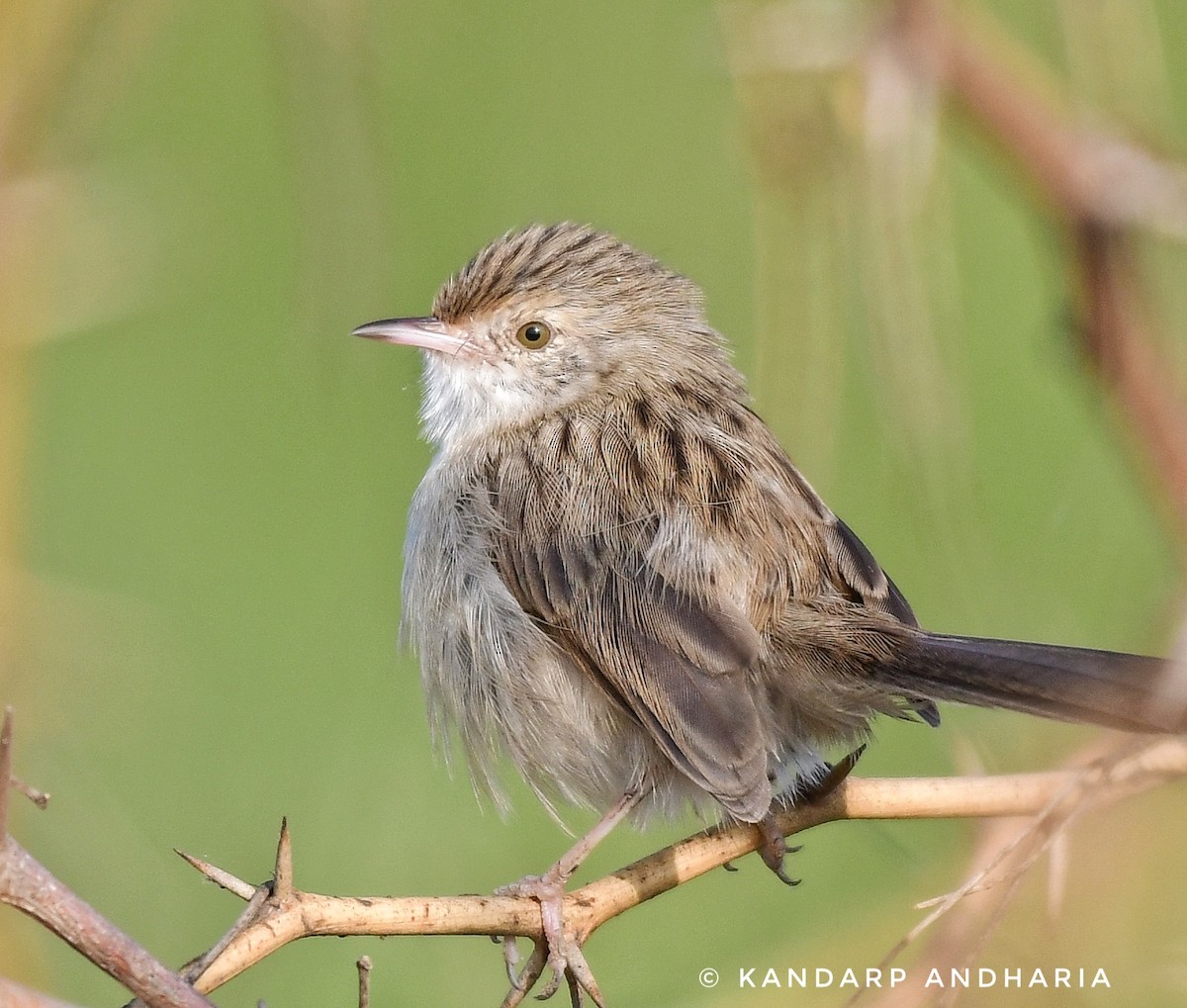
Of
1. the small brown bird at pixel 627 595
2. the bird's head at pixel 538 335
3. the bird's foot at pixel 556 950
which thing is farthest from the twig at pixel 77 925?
the bird's head at pixel 538 335

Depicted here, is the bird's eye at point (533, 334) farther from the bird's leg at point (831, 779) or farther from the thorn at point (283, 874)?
the thorn at point (283, 874)

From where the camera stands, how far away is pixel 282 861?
2.14m

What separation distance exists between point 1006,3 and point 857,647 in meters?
2.57

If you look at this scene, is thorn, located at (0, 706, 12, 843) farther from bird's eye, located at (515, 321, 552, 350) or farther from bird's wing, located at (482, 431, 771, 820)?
bird's eye, located at (515, 321, 552, 350)

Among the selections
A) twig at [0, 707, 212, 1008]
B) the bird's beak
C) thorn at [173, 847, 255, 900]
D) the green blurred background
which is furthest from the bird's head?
twig at [0, 707, 212, 1008]

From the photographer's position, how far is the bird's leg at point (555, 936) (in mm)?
2855

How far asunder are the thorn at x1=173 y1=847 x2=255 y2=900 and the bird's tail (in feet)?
4.56

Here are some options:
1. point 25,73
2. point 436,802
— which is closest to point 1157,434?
point 25,73

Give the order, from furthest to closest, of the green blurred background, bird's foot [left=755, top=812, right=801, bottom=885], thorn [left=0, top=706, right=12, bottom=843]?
bird's foot [left=755, top=812, right=801, bottom=885] → the green blurred background → thorn [left=0, top=706, right=12, bottom=843]

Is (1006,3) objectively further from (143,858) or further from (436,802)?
(143,858)

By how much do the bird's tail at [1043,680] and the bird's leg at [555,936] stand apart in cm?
80

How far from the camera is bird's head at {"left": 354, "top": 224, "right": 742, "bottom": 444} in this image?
4094mm

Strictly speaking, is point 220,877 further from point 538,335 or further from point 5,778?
point 538,335

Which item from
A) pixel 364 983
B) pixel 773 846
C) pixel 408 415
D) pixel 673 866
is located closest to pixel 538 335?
pixel 408 415
